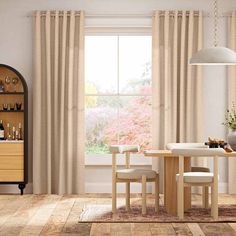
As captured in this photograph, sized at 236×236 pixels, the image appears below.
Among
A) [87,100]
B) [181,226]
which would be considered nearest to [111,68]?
[87,100]

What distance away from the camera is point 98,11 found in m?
9.52

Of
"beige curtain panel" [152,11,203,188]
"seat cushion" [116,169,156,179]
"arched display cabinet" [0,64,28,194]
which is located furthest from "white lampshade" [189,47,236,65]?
"arched display cabinet" [0,64,28,194]

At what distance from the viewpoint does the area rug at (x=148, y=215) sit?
23.4 ft

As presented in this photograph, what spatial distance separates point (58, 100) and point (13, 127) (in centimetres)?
74

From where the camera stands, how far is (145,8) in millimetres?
9547

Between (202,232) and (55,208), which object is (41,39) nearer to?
(55,208)

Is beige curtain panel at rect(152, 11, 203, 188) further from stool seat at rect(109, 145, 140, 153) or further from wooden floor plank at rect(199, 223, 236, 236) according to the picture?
wooden floor plank at rect(199, 223, 236, 236)

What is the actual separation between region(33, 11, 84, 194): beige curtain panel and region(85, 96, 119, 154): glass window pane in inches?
13.9

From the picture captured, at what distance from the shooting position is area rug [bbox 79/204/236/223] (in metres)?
7.14

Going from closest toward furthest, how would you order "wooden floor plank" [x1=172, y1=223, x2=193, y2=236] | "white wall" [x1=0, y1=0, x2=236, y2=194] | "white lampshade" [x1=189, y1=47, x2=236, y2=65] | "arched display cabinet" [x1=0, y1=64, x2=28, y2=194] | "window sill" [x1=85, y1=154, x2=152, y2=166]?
1. "wooden floor plank" [x1=172, y1=223, x2=193, y2=236]
2. "white lampshade" [x1=189, y1=47, x2=236, y2=65]
3. "arched display cabinet" [x1=0, y1=64, x2=28, y2=194]
4. "white wall" [x1=0, y1=0, x2=236, y2=194]
5. "window sill" [x1=85, y1=154, x2=152, y2=166]

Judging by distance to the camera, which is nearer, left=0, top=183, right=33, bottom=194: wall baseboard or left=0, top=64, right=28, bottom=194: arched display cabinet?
left=0, top=64, right=28, bottom=194: arched display cabinet

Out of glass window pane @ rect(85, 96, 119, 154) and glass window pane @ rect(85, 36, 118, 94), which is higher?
glass window pane @ rect(85, 36, 118, 94)

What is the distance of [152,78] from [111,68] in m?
0.69

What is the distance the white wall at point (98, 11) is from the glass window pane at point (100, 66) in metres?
0.52
